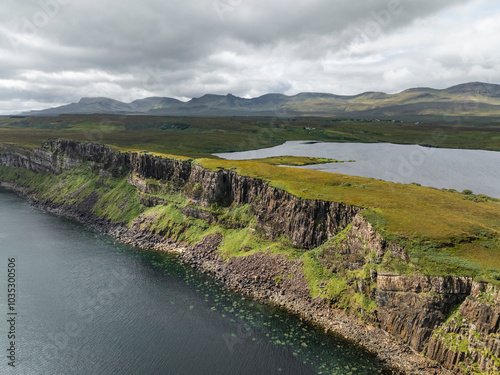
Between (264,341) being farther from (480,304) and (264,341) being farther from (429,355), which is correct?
(480,304)

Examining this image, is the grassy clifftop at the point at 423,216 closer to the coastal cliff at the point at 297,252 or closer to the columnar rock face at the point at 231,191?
the coastal cliff at the point at 297,252

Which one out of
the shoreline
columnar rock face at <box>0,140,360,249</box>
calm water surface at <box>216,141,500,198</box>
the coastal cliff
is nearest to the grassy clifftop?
the coastal cliff

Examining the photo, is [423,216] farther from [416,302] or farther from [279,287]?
[279,287]

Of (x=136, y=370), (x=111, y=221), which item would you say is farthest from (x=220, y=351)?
(x=111, y=221)

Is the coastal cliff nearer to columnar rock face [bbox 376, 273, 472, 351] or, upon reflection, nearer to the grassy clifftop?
columnar rock face [bbox 376, 273, 472, 351]

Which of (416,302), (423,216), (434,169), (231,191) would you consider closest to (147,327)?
(231,191)

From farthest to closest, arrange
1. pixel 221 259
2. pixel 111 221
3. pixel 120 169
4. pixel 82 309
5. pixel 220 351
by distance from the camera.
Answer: pixel 120 169
pixel 111 221
pixel 221 259
pixel 82 309
pixel 220 351
